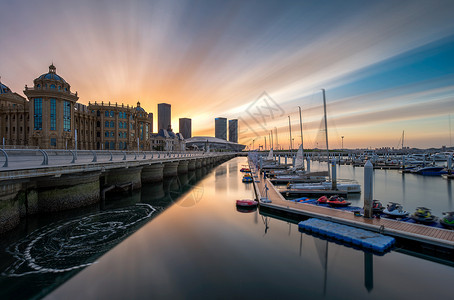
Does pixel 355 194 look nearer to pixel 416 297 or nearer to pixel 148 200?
pixel 416 297

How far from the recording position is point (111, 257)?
1599 cm

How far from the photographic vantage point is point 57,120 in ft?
190

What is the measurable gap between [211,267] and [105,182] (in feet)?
87.5

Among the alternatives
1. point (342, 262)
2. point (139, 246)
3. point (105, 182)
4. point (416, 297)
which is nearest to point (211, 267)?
point (139, 246)

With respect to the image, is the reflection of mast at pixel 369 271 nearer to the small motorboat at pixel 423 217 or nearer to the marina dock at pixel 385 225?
the marina dock at pixel 385 225

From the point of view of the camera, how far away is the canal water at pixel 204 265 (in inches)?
480

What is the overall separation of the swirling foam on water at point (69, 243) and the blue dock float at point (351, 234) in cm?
1682

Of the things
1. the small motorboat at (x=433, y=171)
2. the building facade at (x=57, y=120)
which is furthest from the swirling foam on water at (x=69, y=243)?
the small motorboat at (x=433, y=171)

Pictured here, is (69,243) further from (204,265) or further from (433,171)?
(433,171)

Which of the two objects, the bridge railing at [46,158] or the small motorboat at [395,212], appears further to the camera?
the small motorboat at [395,212]

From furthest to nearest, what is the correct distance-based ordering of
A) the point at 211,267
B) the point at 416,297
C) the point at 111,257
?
1. the point at 111,257
2. the point at 211,267
3. the point at 416,297

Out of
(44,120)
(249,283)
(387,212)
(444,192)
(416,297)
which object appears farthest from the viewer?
(44,120)

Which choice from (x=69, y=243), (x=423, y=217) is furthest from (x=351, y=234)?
(x=69, y=243)

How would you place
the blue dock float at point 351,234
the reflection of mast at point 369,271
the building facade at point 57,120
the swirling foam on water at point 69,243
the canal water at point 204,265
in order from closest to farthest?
1. the canal water at point 204,265
2. the reflection of mast at point 369,271
3. the swirling foam on water at point 69,243
4. the blue dock float at point 351,234
5. the building facade at point 57,120
